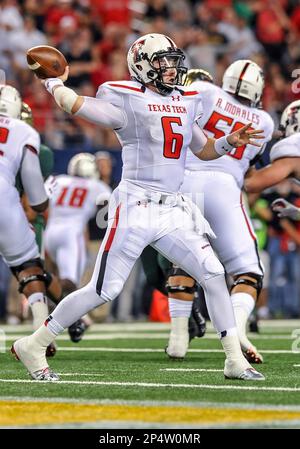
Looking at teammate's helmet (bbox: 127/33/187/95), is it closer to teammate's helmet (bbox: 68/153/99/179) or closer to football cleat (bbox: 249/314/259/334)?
football cleat (bbox: 249/314/259/334)

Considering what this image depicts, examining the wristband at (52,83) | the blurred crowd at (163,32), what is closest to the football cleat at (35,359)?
the wristband at (52,83)

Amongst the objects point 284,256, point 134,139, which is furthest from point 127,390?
point 284,256

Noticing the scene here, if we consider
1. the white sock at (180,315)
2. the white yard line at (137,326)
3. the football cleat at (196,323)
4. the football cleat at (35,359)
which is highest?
the football cleat at (35,359)

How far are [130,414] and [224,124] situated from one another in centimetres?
326

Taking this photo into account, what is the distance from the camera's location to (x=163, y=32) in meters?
14.9

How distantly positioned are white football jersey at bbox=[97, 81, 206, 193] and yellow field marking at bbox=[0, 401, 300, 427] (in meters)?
1.58

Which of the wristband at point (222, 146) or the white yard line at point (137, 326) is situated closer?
the wristband at point (222, 146)

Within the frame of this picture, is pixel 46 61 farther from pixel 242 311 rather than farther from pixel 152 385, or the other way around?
pixel 242 311

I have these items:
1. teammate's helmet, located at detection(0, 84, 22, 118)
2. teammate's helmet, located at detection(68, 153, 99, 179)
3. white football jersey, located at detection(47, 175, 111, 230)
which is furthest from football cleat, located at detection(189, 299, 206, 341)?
teammate's helmet, located at detection(68, 153, 99, 179)

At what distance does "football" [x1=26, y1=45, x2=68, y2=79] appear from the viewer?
19.7 feet

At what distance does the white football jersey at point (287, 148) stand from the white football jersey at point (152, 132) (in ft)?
4.63

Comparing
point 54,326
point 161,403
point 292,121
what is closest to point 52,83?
point 54,326

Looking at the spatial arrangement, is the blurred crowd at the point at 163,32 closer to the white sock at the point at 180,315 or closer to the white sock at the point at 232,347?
the white sock at the point at 180,315

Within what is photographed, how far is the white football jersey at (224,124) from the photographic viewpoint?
7473 mm
